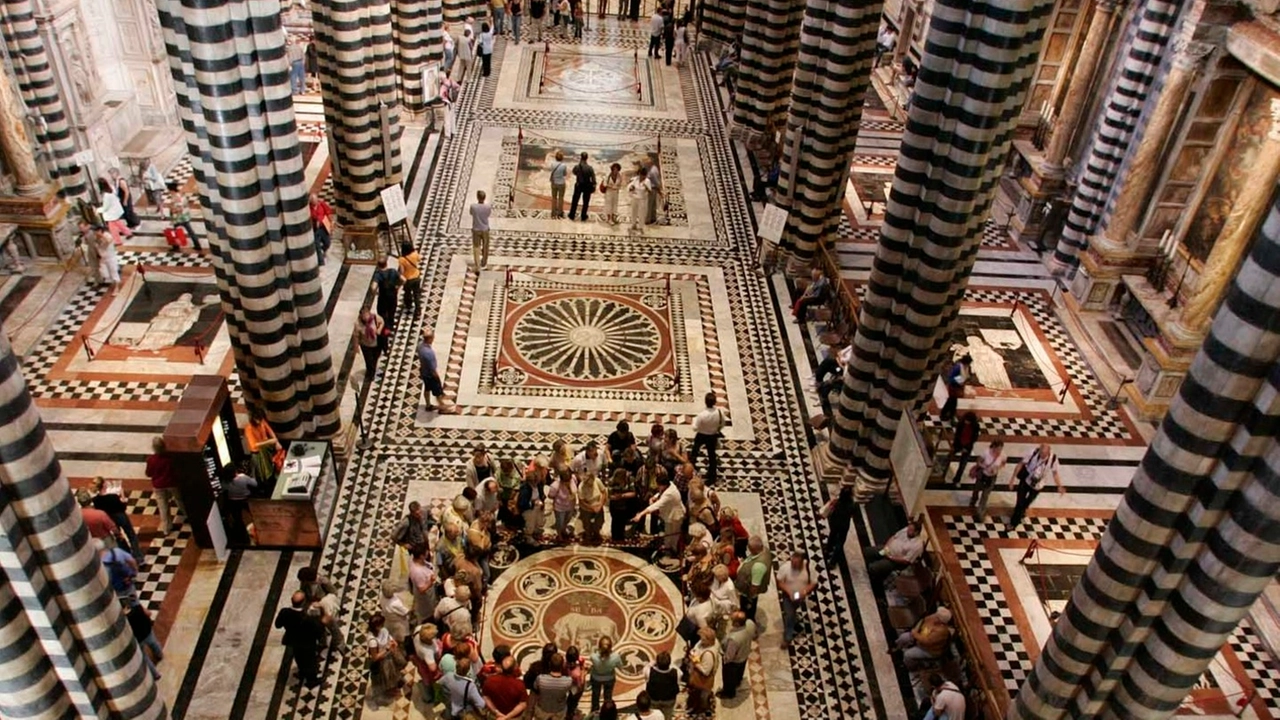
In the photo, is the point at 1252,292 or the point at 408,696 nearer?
the point at 1252,292

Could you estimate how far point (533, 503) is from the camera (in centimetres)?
1073

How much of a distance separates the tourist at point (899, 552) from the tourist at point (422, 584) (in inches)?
184

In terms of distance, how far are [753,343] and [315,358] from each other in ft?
21.1

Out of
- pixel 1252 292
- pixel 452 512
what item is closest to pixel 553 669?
pixel 452 512

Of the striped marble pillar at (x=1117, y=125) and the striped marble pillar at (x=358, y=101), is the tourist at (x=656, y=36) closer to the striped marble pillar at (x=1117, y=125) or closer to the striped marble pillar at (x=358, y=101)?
the striped marble pillar at (x=358, y=101)

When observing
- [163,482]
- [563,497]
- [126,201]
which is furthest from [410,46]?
[563,497]

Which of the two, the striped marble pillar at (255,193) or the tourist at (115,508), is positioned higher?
the striped marble pillar at (255,193)

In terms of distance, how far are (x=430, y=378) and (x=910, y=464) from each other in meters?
5.92

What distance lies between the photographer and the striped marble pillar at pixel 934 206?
378 inches

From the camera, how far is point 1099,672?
7195 mm

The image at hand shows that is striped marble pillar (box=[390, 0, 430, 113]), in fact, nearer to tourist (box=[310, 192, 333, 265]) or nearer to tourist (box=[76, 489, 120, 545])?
tourist (box=[310, 192, 333, 265])

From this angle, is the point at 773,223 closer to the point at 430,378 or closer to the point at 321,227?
the point at 430,378

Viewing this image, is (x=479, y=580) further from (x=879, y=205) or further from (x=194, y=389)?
(x=879, y=205)

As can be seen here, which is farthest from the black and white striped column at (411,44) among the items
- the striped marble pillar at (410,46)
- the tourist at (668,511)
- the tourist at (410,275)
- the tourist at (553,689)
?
the tourist at (553,689)
